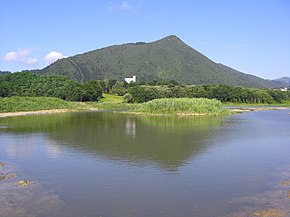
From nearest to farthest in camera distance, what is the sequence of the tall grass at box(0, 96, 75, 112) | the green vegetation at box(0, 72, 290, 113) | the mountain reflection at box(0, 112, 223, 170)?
the mountain reflection at box(0, 112, 223, 170), the tall grass at box(0, 96, 75, 112), the green vegetation at box(0, 72, 290, 113)

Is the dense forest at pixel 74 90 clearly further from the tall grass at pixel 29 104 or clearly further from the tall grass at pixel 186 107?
the tall grass at pixel 186 107

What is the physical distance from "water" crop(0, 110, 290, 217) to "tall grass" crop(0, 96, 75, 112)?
3879 centimetres

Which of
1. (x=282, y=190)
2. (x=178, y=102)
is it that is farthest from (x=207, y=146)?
(x=178, y=102)

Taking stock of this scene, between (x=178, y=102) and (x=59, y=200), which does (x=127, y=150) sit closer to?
(x=59, y=200)

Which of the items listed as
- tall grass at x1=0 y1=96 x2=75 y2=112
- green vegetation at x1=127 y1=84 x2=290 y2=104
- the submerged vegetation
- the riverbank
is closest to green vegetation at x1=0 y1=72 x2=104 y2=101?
the riverbank

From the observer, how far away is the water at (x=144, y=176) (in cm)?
1370

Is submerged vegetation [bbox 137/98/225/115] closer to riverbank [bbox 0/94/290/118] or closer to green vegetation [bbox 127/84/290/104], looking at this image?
riverbank [bbox 0/94/290/118]

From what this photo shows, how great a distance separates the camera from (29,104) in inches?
2908

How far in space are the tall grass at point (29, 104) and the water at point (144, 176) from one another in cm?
3879

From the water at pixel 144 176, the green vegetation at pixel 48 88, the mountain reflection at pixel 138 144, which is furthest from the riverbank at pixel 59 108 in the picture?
the water at pixel 144 176

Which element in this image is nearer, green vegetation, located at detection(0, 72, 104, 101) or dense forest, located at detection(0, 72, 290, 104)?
green vegetation, located at detection(0, 72, 104, 101)

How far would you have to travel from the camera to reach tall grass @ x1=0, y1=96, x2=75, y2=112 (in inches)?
2721

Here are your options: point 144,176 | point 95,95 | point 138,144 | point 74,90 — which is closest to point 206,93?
point 95,95

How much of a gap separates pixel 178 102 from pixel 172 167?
150 feet
